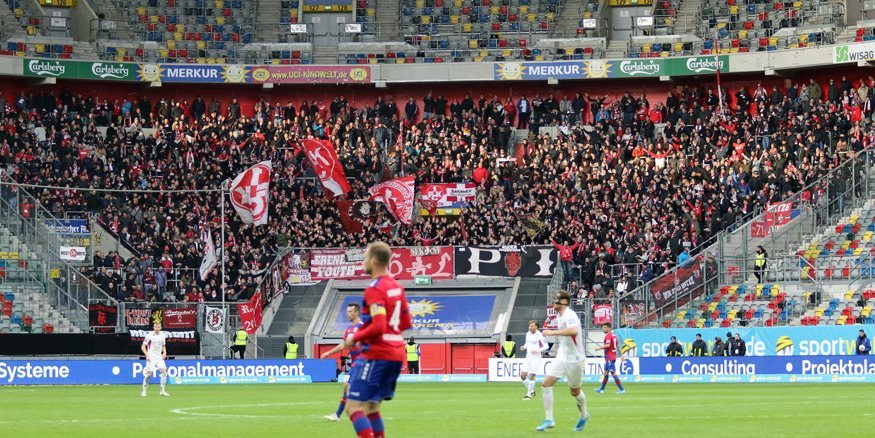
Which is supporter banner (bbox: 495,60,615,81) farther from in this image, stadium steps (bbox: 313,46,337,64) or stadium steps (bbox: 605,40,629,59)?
stadium steps (bbox: 313,46,337,64)

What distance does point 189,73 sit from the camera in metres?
62.3

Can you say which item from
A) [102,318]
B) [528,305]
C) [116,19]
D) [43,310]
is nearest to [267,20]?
[116,19]

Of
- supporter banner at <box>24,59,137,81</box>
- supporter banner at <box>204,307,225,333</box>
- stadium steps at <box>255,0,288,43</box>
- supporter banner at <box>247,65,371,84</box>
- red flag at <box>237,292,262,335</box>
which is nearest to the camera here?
supporter banner at <box>204,307,225,333</box>

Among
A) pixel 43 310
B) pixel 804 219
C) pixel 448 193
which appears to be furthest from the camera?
pixel 448 193

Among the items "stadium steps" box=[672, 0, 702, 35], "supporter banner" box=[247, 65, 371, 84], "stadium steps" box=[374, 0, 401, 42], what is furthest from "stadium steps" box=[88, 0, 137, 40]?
"stadium steps" box=[672, 0, 702, 35]

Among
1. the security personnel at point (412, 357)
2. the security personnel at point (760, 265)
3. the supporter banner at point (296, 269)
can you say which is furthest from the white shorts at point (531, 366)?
the supporter banner at point (296, 269)

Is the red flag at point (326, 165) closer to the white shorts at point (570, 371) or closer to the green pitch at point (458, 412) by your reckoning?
the green pitch at point (458, 412)

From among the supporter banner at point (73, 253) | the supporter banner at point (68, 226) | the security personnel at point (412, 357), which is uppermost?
the supporter banner at point (68, 226)

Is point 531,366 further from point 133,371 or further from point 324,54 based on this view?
point 324,54

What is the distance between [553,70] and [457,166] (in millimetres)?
8185

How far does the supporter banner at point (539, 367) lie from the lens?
1607 inches

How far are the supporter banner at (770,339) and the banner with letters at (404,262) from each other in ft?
32.1

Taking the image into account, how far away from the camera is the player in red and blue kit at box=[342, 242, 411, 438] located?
42.4 feet

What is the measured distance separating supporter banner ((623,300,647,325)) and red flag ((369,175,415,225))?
476 inches
